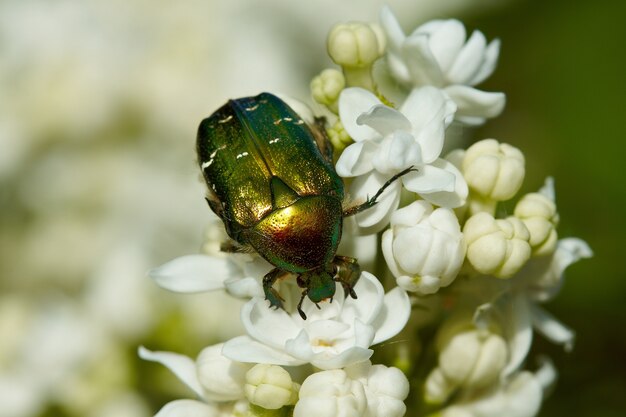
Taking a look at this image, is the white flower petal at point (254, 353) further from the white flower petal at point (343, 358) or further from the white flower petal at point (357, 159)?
the white flower petal at point (357, 159)

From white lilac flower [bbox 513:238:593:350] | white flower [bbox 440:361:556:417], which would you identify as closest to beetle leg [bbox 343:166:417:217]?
white lilac flower [bbox 513:238:593:350]

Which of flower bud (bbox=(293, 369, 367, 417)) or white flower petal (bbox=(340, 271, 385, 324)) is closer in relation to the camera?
flower bud (bbox=(293, 369, 367, 417))

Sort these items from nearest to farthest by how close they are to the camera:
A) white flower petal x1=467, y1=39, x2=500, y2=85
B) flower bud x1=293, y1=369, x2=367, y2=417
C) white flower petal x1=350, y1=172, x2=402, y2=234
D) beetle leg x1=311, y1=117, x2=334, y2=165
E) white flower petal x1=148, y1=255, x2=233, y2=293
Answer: flower bud x1=293, y1=369, x2=367, y2=417 < white flower petal x1=350, y1=172, x2=402, y2=234 < beetle leg x1=311, y1=117, x2=334, y2=165 < white flower petal x1=148, y1=255, x2=233, y2=293 < white flower petal x1=467, y1=39, x2=500, y2=85

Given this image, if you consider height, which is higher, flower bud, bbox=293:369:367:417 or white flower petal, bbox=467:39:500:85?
white flower petal, bbox=467:39:500:85

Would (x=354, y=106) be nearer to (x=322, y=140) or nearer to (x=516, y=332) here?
(x=322, y=140)

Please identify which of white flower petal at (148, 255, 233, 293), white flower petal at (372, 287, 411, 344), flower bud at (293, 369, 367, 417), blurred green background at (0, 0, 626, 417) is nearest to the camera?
flower bud at (293, 369, 367, 417)

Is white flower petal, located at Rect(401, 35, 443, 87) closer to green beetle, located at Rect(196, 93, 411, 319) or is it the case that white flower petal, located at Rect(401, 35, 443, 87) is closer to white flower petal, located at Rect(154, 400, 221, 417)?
green beetle, located at Rect(196, 93, 411, 319)

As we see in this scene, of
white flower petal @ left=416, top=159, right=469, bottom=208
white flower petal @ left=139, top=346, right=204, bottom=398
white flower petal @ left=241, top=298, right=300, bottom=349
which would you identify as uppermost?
white flower petal @ left=416, top=159, right=469, bottom=208
